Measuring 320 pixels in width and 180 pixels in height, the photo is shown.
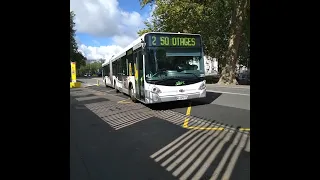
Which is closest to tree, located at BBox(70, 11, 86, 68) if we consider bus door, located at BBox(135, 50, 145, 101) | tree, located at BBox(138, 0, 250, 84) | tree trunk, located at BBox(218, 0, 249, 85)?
bus door, located at BBox(135, 50, 145, 101)

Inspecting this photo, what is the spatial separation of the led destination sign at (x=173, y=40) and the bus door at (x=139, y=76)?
90 centimetres

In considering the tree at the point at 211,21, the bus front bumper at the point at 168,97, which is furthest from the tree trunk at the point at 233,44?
the bus front bumper at the point at 168,97

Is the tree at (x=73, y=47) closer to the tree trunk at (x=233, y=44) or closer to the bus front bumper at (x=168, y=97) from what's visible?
the bus front bumper at (x=168, y=97)

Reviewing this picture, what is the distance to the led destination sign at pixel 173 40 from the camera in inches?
400

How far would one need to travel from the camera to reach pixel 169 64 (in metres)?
10.1

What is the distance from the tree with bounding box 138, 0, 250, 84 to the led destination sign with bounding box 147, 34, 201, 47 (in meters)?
10.9

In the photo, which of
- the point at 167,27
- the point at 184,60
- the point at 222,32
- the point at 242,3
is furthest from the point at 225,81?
the point at 184,60

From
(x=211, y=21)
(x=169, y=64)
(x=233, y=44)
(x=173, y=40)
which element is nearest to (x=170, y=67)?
(x=169, y=64)

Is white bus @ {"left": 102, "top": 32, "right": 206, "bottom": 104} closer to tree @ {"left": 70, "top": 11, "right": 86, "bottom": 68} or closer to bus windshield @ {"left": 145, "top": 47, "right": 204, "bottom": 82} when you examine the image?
bus windshield @ {"left": 145, "top": 47, "right": 204, "bottom": 82}

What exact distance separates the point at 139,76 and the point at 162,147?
6075 mm

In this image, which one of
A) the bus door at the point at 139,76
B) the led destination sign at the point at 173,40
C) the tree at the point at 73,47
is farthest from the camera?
the bus door at the point at 139,76
